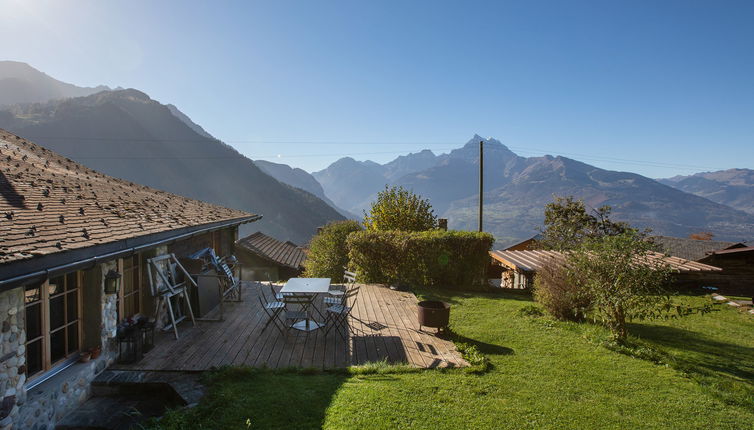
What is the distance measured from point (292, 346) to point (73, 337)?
3.22 metres

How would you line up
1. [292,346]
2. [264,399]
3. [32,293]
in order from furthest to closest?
1. [292,346]
2. [264,399]
3. [32,293]

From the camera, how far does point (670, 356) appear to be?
685 centimetres

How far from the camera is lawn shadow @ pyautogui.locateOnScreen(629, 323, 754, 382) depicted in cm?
641

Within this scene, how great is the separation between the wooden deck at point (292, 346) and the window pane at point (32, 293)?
1803 millimetres

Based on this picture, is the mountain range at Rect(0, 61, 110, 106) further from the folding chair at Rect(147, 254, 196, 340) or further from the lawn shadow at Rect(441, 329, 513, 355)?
the lawn shadow at Rect(441, 329, 513, 355)

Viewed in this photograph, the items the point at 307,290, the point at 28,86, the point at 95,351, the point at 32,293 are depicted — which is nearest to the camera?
the point at 32,293

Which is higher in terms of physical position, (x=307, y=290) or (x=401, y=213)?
(x=401, y=213)

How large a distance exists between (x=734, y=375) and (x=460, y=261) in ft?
24.7

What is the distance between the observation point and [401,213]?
17.5 meters

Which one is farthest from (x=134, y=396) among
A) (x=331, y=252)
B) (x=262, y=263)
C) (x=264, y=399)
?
(x=262, y=263)

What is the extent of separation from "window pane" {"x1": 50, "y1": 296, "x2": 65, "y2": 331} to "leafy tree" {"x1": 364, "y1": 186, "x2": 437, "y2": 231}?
12.6m

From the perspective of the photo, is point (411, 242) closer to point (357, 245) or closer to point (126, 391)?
point (357, 245)

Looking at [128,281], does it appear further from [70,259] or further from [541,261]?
[541,261]

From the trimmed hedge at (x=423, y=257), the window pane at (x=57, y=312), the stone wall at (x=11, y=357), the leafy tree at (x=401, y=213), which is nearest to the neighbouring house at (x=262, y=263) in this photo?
the leafy tree at (x=401, y=213)
